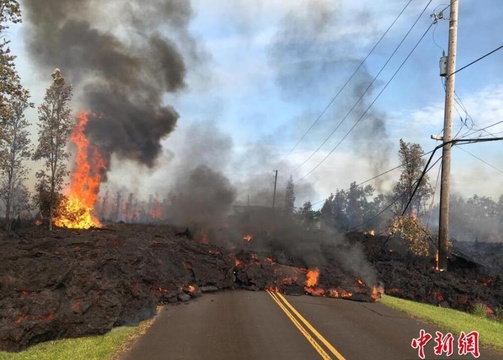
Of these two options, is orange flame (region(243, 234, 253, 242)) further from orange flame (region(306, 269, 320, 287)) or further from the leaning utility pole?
the leaning utility pole

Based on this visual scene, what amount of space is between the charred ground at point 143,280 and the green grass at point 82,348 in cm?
30

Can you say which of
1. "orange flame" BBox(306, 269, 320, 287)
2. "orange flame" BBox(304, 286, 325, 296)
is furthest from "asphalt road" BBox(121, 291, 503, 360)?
"orange flame" BBox(306, 269, 320, 287)

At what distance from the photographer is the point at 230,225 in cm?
3556

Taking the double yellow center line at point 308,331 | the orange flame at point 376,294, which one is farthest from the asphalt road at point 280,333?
the orange flame at point 376,294

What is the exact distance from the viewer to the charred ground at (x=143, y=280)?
344 inches

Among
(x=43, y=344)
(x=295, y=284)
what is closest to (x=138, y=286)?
(x=43, y=344)

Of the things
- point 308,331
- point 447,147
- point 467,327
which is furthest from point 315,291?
point 447,147

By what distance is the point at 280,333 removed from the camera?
9102mm

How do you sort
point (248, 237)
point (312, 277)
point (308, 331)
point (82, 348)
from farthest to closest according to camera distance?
point (248, 237), point (312, 277), point (308, 331), point (82, 348)

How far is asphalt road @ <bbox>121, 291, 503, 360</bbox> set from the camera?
7547mm

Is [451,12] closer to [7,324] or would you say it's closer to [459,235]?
[7,324]

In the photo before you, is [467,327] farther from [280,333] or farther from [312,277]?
[312,277]

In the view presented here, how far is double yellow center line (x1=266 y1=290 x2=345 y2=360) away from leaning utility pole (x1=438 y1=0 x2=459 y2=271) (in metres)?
7.21

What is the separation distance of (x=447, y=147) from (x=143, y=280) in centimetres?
1316
